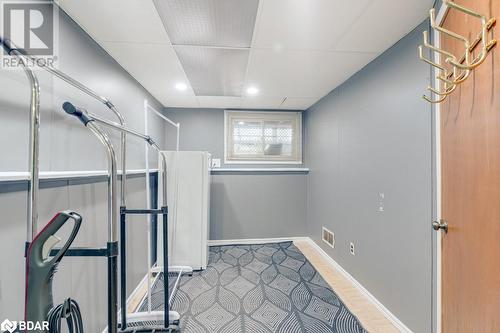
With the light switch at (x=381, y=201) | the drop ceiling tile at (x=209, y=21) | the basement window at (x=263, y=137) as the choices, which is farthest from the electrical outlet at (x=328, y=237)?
the drop ceiling tile at (x=209, y=21)

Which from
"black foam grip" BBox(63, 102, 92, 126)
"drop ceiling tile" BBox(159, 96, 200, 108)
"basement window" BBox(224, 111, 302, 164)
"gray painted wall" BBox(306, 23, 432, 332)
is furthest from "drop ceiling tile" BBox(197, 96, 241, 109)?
"black foam grip" BBox(63, 102, 92, 126)

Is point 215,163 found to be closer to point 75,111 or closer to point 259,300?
point 259,300

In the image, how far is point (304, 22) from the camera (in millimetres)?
1444

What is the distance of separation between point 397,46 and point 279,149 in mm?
2245

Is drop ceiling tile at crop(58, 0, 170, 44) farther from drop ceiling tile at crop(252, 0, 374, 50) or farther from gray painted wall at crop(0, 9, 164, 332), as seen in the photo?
drop ceiling tile at crop(252, 0, 374, 50)

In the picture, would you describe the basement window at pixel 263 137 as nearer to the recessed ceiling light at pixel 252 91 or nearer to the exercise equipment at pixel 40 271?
the recessed ceiling light at pixel 252 91

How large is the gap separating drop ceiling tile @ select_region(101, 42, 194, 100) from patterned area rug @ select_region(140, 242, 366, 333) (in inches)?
83.2

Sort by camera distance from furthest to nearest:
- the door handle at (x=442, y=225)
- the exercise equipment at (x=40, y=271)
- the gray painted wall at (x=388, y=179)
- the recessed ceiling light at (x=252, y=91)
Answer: the recessed ceiling light at (x=252, y=91), the gray painted wall at (x=388, y=179), the door handle at (x=442, y=225), the exercise equipment at (x=40, y=271)

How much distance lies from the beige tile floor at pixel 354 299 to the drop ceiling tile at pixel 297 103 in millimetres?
2105

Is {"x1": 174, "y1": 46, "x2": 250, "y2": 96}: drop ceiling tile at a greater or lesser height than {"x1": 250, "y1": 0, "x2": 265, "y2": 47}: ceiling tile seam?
greater

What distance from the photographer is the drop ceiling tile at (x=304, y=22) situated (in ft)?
4.24

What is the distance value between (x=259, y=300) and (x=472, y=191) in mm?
1810

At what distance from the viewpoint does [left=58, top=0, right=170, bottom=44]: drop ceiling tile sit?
4.17ft

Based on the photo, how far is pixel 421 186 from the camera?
5.07 ft
